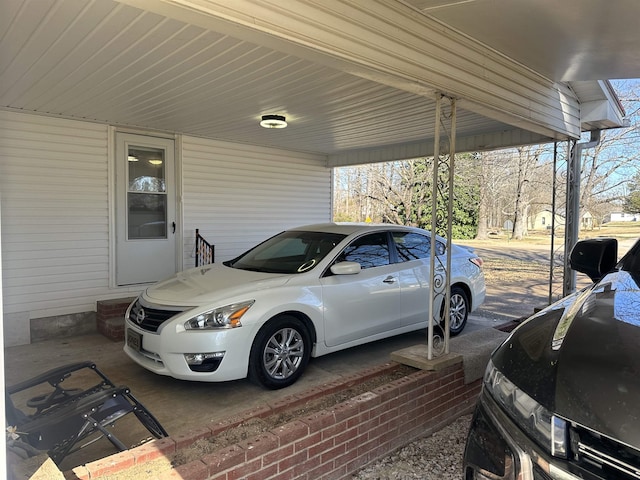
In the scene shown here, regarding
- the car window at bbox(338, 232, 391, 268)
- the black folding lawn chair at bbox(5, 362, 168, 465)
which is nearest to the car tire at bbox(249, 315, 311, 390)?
the car window at bbox(338, 232, 391, 268)

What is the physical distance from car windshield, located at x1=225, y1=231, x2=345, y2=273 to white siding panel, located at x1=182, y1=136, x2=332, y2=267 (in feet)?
7.85

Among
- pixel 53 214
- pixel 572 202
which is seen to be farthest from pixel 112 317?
pixel 572 202

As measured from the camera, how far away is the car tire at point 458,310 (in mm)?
5594

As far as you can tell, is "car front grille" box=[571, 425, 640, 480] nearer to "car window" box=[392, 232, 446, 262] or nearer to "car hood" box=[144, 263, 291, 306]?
"car hood" box=[144, 263, 291, 306]

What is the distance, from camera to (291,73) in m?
4.11

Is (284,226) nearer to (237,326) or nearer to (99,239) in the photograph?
(99,239)

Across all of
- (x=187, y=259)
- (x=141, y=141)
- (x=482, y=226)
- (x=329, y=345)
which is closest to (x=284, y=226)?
(x=187, y=259)

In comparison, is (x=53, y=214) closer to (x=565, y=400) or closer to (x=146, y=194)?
(x=146, y=194)

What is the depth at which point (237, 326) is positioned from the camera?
11.9 ft

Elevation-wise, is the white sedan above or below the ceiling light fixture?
below

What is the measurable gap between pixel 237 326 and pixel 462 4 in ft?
9.86

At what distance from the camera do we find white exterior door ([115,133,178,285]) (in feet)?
21.0

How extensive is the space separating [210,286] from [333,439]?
1.88 meters

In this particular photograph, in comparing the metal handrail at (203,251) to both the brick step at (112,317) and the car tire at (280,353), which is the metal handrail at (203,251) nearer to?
the brick step at (112,317)
